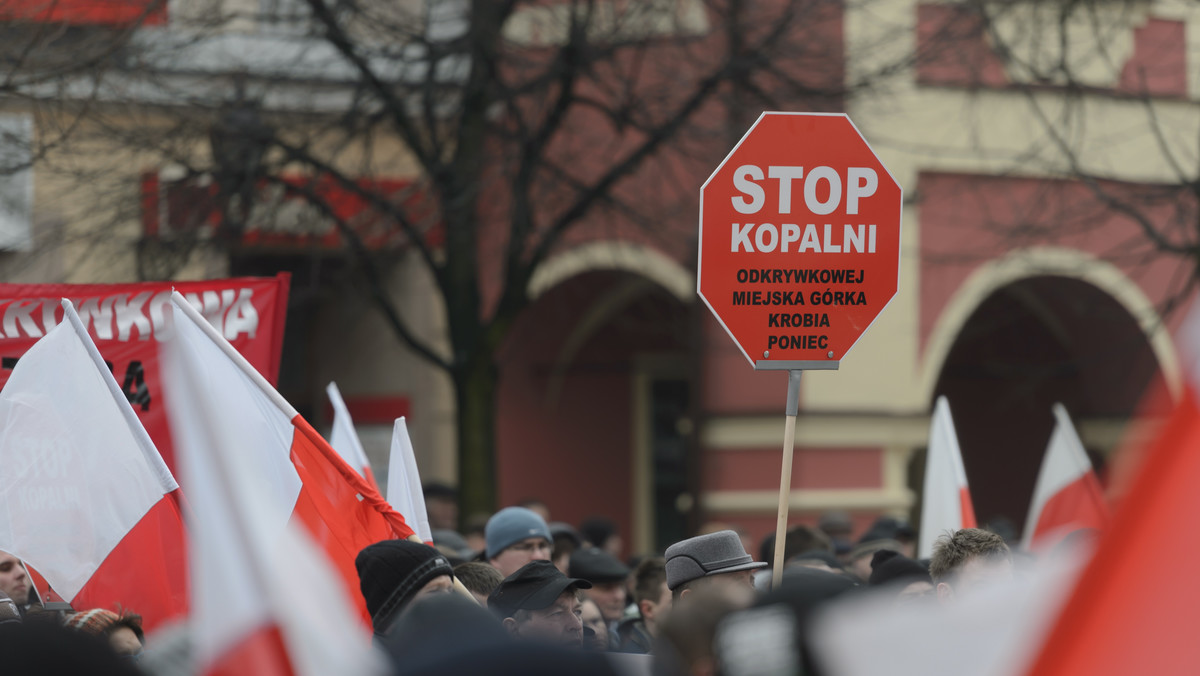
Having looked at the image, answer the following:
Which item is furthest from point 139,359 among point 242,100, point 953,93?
point 953,93

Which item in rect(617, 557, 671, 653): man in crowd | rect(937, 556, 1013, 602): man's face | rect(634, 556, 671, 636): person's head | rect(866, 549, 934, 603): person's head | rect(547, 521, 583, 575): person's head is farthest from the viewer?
rect(547, 521, 583, 575): person's head

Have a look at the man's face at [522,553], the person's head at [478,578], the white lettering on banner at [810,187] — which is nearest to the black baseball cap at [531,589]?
the person's head at [478,578]

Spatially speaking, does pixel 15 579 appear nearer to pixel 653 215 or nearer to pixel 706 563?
pixel 706 563

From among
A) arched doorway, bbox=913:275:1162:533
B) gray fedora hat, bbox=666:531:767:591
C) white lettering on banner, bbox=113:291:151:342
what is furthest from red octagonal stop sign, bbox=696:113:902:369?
arched doorway, bbox=913:275:1162:533

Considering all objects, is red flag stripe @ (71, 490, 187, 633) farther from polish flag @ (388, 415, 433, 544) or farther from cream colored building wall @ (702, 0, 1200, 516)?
cream colored building wall @ (702, 0, 1200, 516)

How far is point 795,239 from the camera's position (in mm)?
4992

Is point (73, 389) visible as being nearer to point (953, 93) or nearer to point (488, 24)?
point (488, 24)

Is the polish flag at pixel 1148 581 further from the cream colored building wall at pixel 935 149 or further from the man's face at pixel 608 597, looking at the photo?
the cream colored building wall at pixel 935 149

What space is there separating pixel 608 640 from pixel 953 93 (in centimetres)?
970

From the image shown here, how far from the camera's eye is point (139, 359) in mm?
6551

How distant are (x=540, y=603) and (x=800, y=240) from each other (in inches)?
55.8

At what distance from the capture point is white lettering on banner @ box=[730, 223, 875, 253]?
4.99m

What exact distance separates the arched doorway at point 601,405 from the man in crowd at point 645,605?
9797 millimetres

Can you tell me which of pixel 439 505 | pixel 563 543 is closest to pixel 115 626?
pixel 563 543
